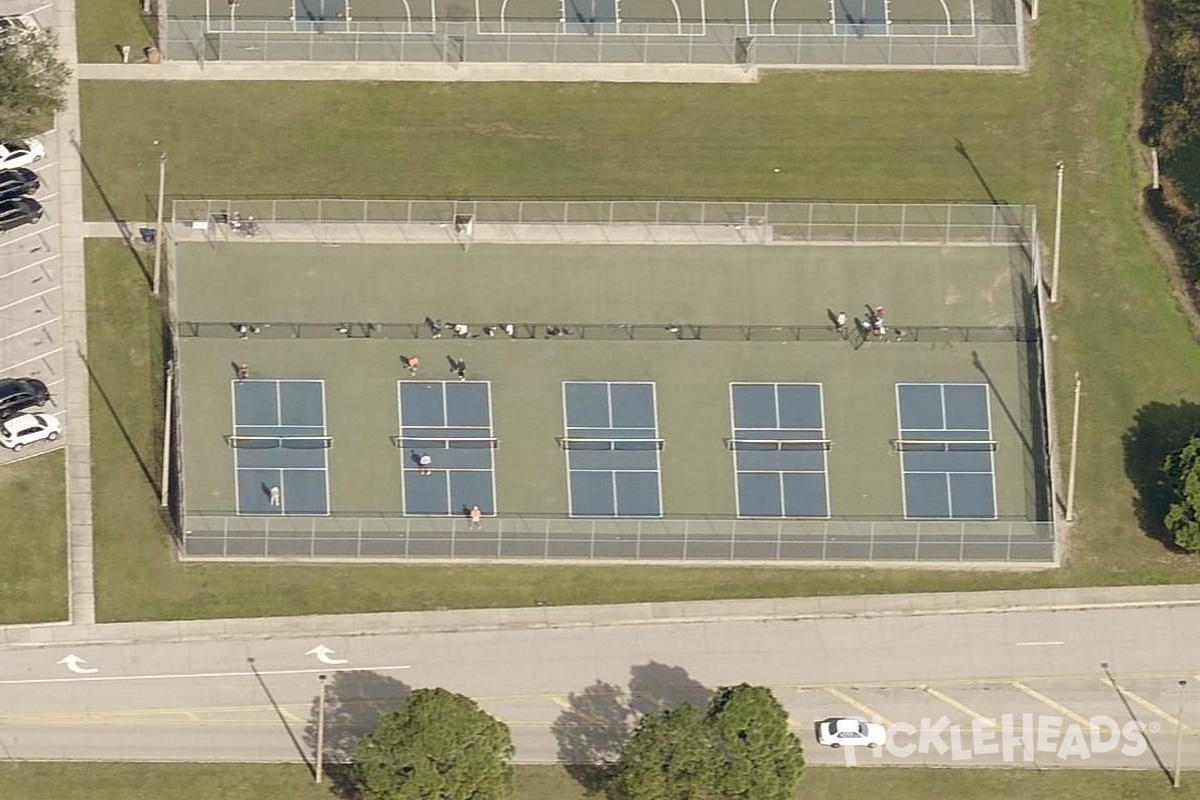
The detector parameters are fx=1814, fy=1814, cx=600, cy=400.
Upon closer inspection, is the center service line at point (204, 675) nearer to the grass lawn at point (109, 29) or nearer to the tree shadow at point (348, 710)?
the tree shadow at point (348, 710)

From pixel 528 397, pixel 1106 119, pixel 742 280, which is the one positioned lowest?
pixel 528 397

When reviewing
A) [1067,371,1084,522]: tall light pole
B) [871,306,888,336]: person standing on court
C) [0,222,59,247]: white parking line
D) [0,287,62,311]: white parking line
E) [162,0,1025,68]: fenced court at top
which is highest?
[162,0,1025,68]: fenced court at top

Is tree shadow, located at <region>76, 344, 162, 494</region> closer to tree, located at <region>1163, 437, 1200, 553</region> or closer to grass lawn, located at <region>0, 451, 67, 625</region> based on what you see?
grass lawn, located at <region>0, 451, 67, 625</region>

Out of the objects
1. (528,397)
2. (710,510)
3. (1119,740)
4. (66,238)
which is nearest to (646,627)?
(710,510)

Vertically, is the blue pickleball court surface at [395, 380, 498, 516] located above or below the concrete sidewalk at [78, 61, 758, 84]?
below

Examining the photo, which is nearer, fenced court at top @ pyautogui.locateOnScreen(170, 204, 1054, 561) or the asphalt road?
the asphalt road

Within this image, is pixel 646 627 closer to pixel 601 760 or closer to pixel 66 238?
pixel 601 760

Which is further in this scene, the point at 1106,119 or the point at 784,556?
the point at 1106,119

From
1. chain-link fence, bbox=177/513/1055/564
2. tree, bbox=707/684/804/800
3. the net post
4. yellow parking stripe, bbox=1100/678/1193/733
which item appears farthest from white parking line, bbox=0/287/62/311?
yellow parking stripe, bbox=1100/678/1193/733
